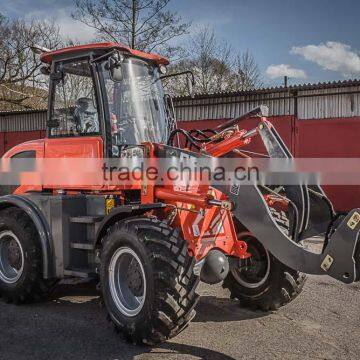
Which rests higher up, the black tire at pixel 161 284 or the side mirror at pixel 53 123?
the side mirror at pixel 53 123

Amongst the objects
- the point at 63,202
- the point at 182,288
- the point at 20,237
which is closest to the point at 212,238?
the point at 182,288

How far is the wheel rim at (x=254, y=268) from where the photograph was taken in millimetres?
5570

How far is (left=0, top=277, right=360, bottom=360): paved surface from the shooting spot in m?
4.43

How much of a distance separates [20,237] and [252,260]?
2690mm

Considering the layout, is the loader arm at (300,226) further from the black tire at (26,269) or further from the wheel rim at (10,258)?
the wheel rim at (10,258)

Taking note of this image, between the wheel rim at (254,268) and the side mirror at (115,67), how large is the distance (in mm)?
2173

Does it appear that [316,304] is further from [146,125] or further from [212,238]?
[146,125]

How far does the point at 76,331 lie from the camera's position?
196 inches

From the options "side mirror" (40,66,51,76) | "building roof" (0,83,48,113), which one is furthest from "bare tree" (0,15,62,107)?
"side mirror" (40,66,51,76)

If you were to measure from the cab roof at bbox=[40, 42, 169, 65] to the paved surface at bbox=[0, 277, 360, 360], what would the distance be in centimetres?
292

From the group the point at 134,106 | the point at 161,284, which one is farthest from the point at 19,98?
the point at 161,284

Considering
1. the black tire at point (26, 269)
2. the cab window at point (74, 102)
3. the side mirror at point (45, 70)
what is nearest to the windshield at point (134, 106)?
the cab window at point (74, 102)

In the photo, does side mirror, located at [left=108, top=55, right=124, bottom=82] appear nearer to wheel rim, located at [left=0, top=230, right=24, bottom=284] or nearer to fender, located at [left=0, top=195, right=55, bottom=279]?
fender, located at [left=0, top=195, right=55, bottom=279]

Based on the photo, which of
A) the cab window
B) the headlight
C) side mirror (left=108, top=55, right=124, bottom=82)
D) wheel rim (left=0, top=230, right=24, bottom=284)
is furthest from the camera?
wheel rim (left=0, top=230, right=24, bottom=284)
